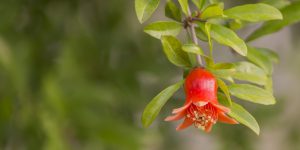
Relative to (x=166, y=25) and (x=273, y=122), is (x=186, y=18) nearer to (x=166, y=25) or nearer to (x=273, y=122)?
(x=166, y=25)

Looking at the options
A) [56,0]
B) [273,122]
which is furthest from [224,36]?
[273,122]

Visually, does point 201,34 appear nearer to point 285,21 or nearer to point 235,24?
point 235,24

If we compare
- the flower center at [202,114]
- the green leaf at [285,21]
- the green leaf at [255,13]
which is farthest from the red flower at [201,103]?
the green leaf at [285,21]

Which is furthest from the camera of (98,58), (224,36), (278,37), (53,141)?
(278,37)

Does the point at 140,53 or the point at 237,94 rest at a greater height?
the point at 237,94

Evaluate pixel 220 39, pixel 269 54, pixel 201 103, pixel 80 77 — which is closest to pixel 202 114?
pixel 201 103
